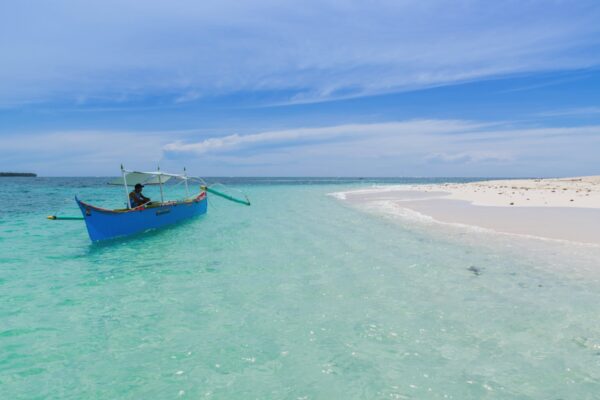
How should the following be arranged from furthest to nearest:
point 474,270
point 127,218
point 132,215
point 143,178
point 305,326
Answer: point 143,178, point 132,215, point 127,218, point 474,270, point 305,326

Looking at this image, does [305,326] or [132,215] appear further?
[132,215]

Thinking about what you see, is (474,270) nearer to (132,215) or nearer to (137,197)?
(132,215)

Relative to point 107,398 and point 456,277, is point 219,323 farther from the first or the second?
point 456,277

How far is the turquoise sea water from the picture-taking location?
5566 millimetres

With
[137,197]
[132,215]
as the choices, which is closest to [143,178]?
[137,197]

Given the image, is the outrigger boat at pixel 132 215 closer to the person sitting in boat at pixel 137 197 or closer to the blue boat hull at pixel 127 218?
the blue boat hull at pixel 127 218

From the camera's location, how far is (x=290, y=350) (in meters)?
6.59

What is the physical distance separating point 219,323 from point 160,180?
1861 centimetres

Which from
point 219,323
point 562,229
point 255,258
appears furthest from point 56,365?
point 562,229

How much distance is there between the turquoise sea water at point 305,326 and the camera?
18.3ft

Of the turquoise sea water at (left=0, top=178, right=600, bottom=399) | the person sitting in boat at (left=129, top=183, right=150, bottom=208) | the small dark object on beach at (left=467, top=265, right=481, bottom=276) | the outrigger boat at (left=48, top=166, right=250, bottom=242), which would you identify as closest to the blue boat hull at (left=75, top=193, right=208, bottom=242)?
the outrigger boat at (left=48, top=166, right=250, bottom=242)

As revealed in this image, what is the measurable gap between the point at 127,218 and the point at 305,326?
14081 millimetres

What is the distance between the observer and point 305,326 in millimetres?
7590

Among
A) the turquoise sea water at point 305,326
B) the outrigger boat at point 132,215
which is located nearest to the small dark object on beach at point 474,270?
the turquoise sea water at point 305,326
